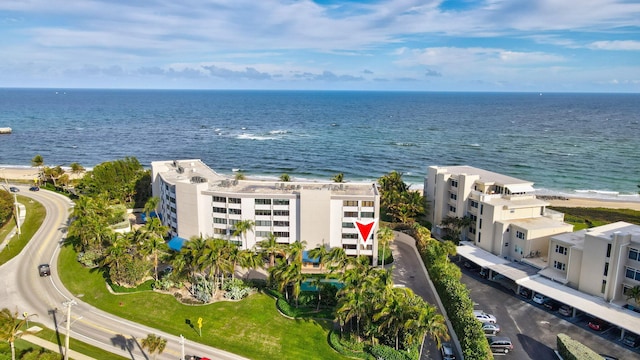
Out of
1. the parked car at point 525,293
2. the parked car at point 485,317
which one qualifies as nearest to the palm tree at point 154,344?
the parked car at point 485,317

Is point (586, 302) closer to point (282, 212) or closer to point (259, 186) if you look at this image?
point (282, 212)

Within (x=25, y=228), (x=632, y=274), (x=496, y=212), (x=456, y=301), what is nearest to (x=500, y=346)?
(x=456, y=301)

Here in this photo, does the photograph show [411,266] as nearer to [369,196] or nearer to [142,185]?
[369,196]

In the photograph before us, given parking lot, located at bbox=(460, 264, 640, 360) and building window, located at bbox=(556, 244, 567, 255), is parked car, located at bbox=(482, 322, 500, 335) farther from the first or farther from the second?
building window, located at bbox=(556, 244, 567, 255)

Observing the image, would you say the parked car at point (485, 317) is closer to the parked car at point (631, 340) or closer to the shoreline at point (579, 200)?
the parked car at point (631, 340)

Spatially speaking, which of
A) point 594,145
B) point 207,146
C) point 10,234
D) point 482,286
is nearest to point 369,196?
point 482,286
